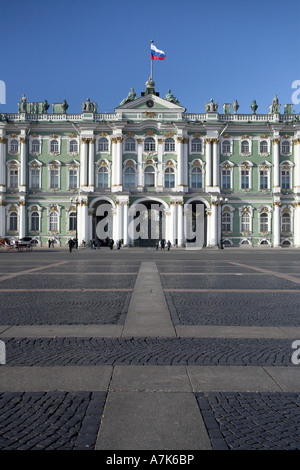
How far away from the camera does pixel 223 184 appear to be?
52438mm

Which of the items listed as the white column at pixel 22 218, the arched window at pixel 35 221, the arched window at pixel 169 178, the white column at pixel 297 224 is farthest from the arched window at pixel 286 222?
the white column at pixel 22 218


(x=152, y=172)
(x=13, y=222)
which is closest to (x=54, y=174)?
(x=13, y=222)

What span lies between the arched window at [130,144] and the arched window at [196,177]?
811 centimetres

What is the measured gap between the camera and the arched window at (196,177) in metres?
51.9

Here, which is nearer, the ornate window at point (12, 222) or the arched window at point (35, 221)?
the ornate window at point (12, 222)

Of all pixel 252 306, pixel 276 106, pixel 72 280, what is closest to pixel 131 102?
pixel 276 106

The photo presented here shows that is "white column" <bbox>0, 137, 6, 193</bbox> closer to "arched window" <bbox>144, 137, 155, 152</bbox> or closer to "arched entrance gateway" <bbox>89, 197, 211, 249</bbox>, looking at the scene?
"arched entrance gateway" <bbox>89, 197, 211, 249</bbox>

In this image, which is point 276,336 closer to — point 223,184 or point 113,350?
point 113,350

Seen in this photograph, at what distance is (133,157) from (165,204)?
7.11 m

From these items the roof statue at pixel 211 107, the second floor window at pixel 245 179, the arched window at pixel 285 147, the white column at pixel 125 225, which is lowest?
the white column at pixel 125 225

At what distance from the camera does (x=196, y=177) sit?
52000 millimetres

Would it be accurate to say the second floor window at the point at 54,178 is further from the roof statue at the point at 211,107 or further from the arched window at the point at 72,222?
the roof statue at the point at 211,107

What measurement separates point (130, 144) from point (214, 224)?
47.5 feet
